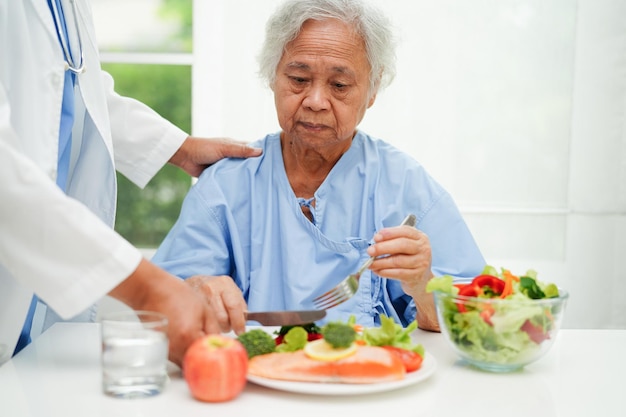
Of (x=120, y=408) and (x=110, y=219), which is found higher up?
(x=110, y=219)

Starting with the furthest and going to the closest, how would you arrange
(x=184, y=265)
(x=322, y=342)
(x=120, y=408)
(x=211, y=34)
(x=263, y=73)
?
1. (x=211, y=34)
2. (x=263, y=73)
3. (x=184, y=265)
4. (x=322, y=342)
5. (x=120, y=408)

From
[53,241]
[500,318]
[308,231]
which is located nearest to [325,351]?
[500,318]

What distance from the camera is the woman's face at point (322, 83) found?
170cm

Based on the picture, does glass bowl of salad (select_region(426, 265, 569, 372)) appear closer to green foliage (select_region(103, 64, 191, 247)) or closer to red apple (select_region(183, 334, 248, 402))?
red apple (select_region(183, 334, 248, 402))

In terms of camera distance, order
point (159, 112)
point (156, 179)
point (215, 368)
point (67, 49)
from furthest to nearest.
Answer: point (156, 179) → point (159, 112) → point (67, 49) → point (215, 368)

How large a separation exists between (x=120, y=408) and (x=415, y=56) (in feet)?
7.56

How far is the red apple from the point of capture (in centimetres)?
102

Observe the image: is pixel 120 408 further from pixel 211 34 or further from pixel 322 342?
pixel 211 34

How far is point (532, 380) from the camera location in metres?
1.19

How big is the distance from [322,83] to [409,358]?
31.7 inches

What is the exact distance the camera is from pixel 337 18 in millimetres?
1719

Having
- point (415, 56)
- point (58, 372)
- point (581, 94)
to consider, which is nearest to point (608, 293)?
point (581, 94)

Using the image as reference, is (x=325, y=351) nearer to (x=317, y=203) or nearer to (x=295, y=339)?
(x=295, y=339)

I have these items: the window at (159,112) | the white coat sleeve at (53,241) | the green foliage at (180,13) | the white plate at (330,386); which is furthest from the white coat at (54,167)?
the window at (159,112)
